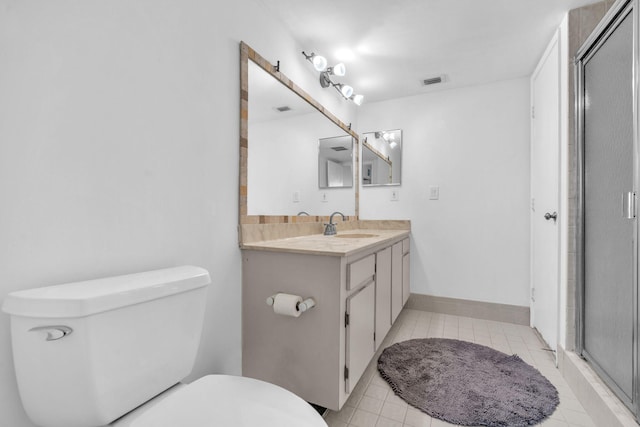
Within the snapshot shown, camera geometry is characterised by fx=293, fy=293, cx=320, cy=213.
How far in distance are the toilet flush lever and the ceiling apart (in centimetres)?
170

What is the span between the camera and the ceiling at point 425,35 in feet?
5.32

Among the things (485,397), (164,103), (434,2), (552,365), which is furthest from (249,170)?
(552,365)

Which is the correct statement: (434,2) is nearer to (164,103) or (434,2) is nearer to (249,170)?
(249,170)

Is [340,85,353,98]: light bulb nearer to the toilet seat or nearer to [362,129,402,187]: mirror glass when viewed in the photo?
[362,129,402,187]: mirror glass

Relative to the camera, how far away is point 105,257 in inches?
35.2

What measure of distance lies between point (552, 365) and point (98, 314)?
2320 mm

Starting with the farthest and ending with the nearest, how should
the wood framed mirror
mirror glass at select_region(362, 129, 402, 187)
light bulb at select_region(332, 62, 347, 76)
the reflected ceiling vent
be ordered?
mirror glass at select_region(362, 129, 402, 187), the reflected ceiling vent, light bulb at select_region(332, 62, 347, 76), the wood framed mirror

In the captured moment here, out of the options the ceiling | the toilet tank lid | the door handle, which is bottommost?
the toilet tank lid

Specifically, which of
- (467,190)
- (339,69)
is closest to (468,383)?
(467,190)

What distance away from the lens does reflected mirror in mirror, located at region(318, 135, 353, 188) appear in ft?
7.64

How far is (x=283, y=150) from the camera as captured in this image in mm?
1801

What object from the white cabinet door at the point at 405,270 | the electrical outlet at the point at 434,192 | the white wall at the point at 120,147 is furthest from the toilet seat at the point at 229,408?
the electrical outlet at the point at 434,192

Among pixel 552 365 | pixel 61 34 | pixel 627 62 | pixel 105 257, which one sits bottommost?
pixel 552 365

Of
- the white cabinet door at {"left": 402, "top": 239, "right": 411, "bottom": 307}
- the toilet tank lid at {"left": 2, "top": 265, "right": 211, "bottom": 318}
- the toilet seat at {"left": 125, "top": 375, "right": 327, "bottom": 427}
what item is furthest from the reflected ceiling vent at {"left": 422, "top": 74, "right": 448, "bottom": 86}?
the toilet seat at {"left": 125, "top": 375, "right": 327, "bottom": 427}
